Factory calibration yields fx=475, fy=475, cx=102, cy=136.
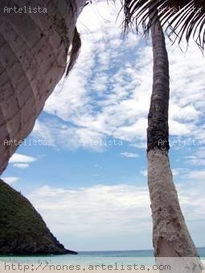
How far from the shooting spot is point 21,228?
32.7 m

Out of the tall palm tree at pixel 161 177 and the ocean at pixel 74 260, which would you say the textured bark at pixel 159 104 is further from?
the ocean at pixel 74 260

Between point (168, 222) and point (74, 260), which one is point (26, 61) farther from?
point (74, 260)

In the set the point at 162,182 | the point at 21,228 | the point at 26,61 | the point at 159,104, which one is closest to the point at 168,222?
the point at 162,182

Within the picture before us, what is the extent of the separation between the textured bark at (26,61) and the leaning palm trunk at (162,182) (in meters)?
2.92

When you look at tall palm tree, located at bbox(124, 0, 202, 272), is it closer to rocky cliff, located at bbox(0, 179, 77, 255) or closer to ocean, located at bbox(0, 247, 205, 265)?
ocean, located at bbox(0, 247, 205, 265)

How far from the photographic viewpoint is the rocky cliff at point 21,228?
31703 millimetres

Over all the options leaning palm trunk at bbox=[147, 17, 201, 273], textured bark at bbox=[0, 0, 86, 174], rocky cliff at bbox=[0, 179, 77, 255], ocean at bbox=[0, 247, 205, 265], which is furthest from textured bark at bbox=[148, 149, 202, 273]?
rocky cliff at bbox=[0, 179, 77, 255]

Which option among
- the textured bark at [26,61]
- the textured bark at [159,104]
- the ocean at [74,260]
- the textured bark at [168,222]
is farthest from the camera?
the ocean at [74,260]

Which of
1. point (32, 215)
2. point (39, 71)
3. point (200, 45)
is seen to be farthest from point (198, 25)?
point (32, 215)

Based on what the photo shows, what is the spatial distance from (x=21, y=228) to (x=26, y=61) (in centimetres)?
3284

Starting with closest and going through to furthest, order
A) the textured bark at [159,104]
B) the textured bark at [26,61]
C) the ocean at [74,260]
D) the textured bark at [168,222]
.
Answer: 1. the textured bark at [26,61]
2. the textured bark at [168,222]
3. the textured bark at [159,104]
4. the ocean at [74,260]

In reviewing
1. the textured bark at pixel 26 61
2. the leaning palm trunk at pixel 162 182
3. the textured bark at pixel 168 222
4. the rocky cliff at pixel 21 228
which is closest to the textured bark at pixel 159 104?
the leaning palm trunk at pixel 162 182

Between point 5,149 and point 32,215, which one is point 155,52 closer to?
point 5,149

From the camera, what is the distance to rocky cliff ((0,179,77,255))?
31.7 m
